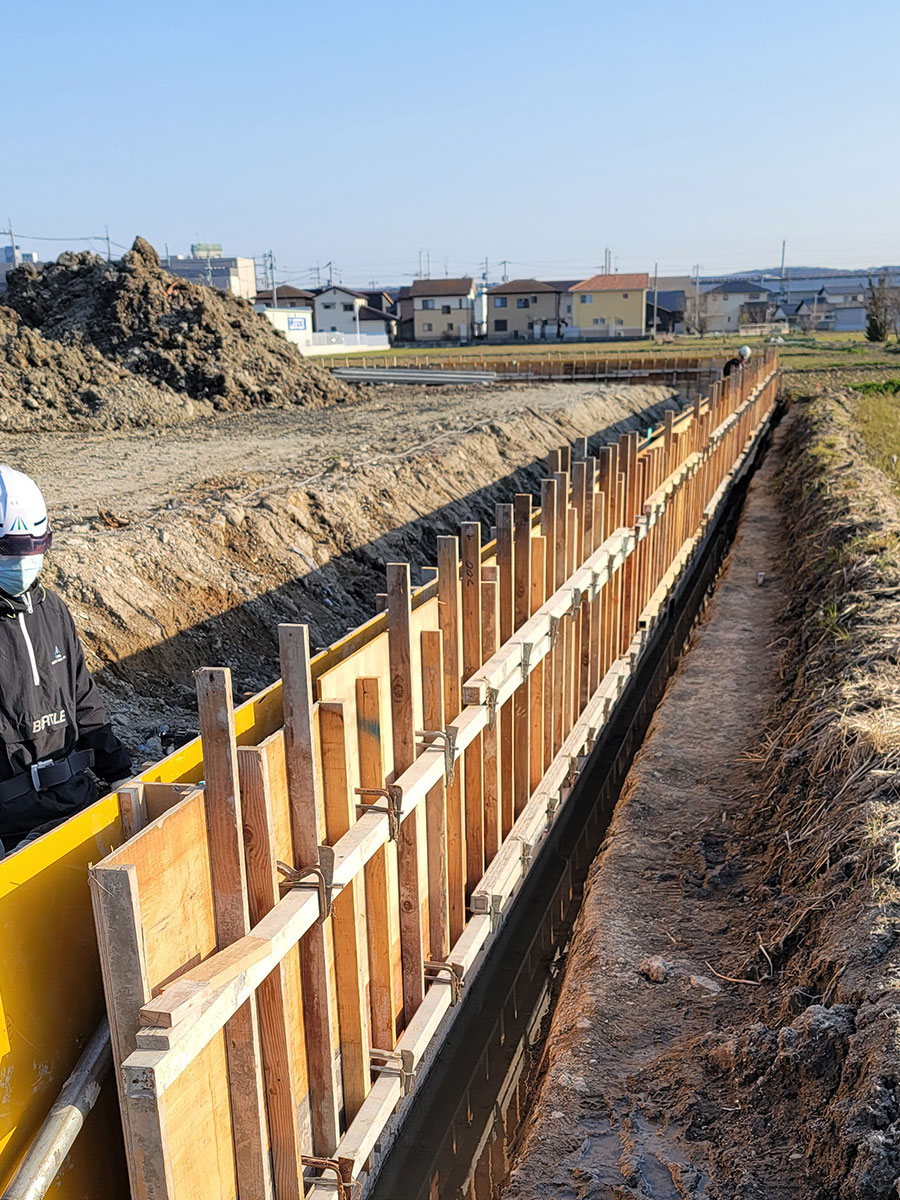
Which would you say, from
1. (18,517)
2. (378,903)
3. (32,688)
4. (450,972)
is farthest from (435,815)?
(18,517)

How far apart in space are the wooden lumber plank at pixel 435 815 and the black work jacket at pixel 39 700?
142 centimetres

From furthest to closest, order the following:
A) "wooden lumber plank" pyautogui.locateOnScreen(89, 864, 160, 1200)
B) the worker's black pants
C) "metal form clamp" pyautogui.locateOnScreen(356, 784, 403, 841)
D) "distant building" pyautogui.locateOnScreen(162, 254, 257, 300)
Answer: "distant building" pyautogui.locateOnScreen(162, 254, 257, 300) < "metal form clamp" pyautogui.locateOnScreen(356, 784, 403, 841) < the worker's black pants < "wooden lumber plank" pyautogui.locateOnScreen(89, 864, 160, 1200)

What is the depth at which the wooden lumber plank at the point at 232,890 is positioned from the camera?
2773 mm

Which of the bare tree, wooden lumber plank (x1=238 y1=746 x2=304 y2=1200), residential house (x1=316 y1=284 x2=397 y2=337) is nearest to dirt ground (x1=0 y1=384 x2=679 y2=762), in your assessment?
wooden lumber plank (x1=238 y1=746 x2=304 y2=1200)

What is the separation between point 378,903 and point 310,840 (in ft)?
2.61

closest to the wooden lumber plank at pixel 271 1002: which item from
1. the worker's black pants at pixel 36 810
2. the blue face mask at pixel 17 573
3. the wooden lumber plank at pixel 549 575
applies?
the worker's black pants at pixel 36 810

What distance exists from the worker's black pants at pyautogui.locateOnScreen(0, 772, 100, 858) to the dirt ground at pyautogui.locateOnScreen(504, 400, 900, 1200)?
2.45m

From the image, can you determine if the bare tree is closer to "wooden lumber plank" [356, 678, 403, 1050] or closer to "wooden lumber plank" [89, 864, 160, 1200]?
"wooden lumber plank" [356, 678, 403, 1050]

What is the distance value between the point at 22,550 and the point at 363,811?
1589mm

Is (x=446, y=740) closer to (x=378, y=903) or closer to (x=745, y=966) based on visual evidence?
(x=378, y=903)

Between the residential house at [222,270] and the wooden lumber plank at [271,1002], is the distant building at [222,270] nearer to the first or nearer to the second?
the residential house at [222,270]

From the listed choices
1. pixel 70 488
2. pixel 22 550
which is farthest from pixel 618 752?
pixel 70 488

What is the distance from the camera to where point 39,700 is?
3324 millimetres

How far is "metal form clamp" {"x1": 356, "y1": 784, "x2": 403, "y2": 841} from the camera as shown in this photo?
3781mm
